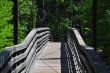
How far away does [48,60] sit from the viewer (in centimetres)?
1688

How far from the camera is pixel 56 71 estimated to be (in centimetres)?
1370

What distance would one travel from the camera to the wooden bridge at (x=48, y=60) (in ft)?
23.1

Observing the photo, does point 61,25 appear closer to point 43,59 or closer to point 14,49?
point 43,59

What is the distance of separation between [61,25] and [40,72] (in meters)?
62.2

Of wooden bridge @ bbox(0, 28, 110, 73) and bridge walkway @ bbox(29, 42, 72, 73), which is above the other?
wooden bridge @ bbox(0, 28, 110, 73)

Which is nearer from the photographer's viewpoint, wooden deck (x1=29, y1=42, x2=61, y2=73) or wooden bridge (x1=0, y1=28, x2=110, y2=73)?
wooden bridge (x1=0, y1=28, x2=110, y2=73)

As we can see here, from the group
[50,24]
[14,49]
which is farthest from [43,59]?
[50,24]

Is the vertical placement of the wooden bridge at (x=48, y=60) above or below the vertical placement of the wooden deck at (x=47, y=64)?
above

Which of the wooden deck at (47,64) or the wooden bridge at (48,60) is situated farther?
the wooden deck at (47,64)

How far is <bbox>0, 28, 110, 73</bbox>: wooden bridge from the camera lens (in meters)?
7.05

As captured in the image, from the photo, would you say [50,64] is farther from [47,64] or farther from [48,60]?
[48,60]

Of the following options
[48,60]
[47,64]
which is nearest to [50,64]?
[47,64]

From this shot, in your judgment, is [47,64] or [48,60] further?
[48,60]

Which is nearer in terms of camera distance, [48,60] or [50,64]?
[50,64]
